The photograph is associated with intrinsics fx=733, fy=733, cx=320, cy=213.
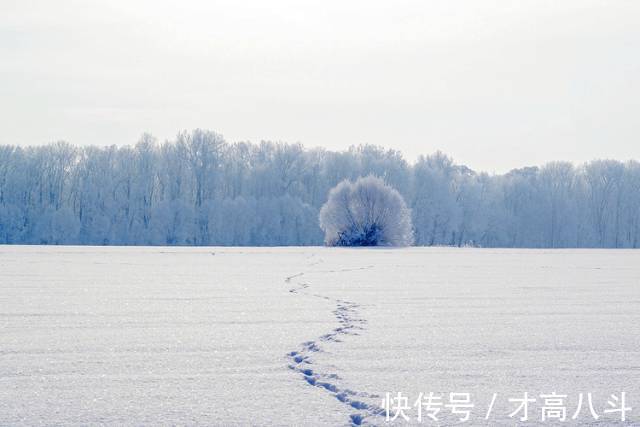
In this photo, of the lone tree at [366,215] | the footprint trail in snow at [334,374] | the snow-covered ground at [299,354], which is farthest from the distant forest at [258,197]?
the footprint trail in snow at [334,374]

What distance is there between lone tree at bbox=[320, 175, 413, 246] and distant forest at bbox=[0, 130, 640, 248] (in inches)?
742

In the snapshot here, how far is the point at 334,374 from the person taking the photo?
127 inches

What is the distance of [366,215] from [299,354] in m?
23.2

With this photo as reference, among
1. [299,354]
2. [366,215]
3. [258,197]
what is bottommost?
[299,354]

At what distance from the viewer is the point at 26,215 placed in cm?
4584

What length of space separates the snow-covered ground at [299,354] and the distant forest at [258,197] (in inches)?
1562

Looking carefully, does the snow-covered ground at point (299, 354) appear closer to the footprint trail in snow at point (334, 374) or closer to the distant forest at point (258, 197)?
the footprint trail in snow at point (334, 374)

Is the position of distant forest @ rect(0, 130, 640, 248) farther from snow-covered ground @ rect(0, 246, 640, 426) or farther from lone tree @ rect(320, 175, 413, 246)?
snow-covered ground @ rect(0, 246, 640, 426)

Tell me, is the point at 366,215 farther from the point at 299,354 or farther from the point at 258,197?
the point at 258,197

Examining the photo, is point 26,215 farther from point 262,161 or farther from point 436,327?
point 436,327

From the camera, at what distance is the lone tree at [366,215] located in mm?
26703

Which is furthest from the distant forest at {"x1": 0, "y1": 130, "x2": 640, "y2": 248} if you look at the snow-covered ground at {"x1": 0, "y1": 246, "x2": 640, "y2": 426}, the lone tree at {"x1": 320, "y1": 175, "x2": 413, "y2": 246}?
the snow-covered ground at {"x1": 0, "y1": 246, "x2": 640, "y2": 426}

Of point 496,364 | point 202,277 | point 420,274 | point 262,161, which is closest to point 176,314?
point 496,364

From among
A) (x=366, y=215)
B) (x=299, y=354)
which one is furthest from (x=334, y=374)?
(x=366, y=215)
